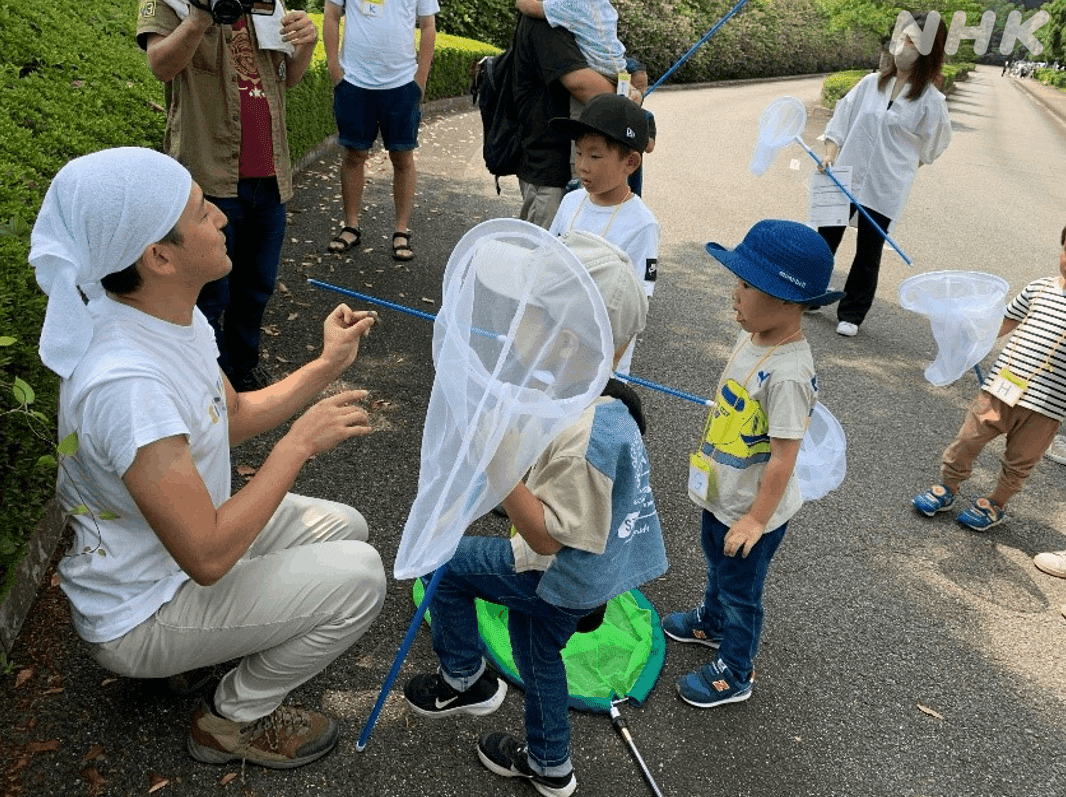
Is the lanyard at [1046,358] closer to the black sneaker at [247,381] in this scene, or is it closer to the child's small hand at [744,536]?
the child's small hand at [744,536]

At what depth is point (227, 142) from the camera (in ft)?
11.4

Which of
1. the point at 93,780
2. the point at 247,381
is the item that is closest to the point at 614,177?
the point at 247,381

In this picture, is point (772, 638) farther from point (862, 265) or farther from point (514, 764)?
point (862, 265)

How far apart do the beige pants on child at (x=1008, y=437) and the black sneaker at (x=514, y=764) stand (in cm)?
258

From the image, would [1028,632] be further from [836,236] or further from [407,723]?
[836,236]

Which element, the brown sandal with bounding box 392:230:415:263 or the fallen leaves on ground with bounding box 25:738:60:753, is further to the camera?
the brown sandal with bounding box 392:230:415:263

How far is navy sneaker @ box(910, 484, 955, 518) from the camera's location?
403 centimetres

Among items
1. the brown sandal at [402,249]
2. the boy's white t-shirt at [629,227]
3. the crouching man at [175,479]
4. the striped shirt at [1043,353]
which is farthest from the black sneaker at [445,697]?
the brown sandal at [402,249]

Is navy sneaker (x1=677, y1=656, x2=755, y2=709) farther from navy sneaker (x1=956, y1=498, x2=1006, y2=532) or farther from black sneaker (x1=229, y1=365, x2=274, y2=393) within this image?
black sneaker (x1=229, y1=365, x2=274, y2=393)

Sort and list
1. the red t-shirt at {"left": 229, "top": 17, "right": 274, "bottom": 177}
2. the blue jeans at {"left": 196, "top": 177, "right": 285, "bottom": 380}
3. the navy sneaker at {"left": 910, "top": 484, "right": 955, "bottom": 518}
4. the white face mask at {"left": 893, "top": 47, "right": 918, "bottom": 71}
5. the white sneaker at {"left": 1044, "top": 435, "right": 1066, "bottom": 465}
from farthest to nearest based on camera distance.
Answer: the white face mask at {"left": 893, "top": 47, "right": 918, "bottom": 71}
the white sneaker at {"left": 1044, "top": 435, "right": 1066, "bottom": 465}
the navy sneaker at {"left": 910, "top": 484, "right": 955, "bottom": 518}
the blue jeans at {"left": 196, "top": 177, "right": 285, "bottom": 380}
the red t-shirt at {"left": 229, "top": 17, "right": 274, "bottom": 177}

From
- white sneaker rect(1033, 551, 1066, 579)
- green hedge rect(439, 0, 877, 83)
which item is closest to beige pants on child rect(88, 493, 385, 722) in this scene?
white sneaker rect(1033, 551, 1066, 579)

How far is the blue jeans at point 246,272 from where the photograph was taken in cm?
361

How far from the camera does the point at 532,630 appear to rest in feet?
7.41

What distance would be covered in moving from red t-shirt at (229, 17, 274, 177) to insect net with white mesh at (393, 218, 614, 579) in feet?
7.15
